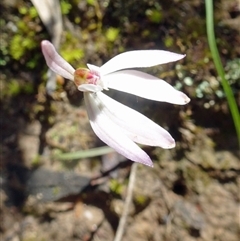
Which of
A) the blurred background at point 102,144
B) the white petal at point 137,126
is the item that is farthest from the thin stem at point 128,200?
the white petal at point 137,126

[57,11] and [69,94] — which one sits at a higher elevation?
[57,11]

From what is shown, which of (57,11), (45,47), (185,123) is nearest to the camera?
(45,47)

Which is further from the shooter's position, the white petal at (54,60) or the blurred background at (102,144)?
the blurred background at (102,144)

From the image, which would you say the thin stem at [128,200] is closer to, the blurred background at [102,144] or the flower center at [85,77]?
the blurred background at [102,144]

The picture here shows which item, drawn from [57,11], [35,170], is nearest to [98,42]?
[57,11]

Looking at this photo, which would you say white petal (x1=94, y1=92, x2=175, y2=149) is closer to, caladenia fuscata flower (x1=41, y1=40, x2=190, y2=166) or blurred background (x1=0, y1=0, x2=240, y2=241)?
caladenia fuscata flower (x1=41, y1=40, x2=190, y2=166)

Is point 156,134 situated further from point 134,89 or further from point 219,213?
point 219,213

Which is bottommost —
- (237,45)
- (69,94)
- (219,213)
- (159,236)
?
(159,236)
